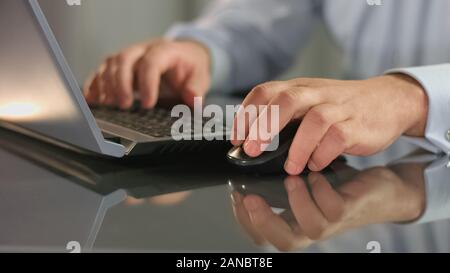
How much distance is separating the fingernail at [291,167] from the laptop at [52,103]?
7 centimetres

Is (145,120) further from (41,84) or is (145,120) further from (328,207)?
(328,207)

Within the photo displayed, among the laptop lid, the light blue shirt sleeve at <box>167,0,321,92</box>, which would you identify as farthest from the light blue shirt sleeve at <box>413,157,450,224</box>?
the light blue shirt sleeve at <box>167,0,321,92</box>

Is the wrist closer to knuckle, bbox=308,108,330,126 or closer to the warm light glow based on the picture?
knuckle, bbox=308,108,330,126

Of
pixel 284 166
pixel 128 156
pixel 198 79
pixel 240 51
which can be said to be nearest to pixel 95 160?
pixel 128 156

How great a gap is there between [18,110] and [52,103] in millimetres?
116

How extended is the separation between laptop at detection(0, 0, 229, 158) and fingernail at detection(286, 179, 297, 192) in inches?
3.2

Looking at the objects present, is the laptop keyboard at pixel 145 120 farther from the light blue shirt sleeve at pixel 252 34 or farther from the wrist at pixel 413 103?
the light blue shirt sleeve at pixel 252 34

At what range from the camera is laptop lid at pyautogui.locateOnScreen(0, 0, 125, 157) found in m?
0.49

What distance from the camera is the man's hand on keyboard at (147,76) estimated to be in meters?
0.86

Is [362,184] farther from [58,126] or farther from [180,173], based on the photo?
[58,126]

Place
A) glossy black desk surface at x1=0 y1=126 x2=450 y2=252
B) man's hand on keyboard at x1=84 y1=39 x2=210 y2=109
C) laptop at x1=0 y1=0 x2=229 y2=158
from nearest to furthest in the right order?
glossy black desk surface at x1=0 y1=126 x2=450 y2=252 → laptop at x1=0 y1=0 x2=229 y2=158 → man's hand on keyboard at x1=84 y1=39 x2=210 y2=109

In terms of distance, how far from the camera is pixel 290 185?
1.68 ft

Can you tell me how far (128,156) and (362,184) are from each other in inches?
8.5
